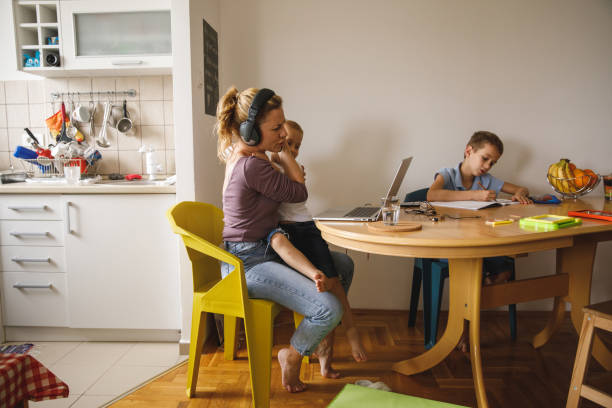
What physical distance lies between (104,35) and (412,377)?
8.12 feet

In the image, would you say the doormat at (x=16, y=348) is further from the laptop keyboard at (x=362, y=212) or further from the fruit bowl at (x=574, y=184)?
the fruit bowl at (x=574, y=184)

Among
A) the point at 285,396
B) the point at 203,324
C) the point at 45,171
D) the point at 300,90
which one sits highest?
the point at 300,90

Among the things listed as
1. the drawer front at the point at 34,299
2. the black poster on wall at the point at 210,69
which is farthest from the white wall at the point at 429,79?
the drawer front at the point at 34,299

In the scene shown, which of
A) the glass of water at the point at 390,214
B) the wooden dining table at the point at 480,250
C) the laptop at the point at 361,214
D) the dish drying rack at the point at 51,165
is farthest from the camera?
the dish drying rack at the point at 51,165

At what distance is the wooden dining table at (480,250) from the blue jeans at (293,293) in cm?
22

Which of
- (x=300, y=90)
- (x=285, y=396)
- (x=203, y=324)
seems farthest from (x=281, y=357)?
(x=300, y=90)

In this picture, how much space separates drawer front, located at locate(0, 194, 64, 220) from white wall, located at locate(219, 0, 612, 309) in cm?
118

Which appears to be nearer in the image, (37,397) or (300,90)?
(37,397)

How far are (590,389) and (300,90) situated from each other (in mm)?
2035

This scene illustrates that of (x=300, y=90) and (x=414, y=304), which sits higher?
(x=300, y=90)

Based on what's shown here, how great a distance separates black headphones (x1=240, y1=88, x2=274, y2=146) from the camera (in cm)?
153

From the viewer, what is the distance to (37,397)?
1041mm

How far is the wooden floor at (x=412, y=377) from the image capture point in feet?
5.49

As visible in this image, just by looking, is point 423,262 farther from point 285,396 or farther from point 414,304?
point 285,396
